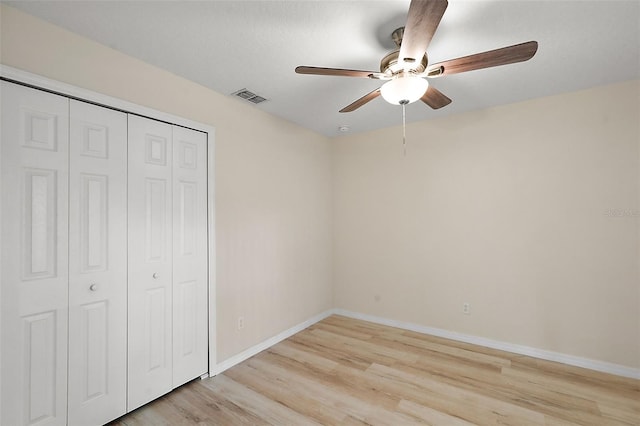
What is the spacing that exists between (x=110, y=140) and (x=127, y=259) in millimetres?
834

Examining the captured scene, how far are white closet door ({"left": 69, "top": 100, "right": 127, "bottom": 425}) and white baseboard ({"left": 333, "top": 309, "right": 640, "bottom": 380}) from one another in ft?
9.43

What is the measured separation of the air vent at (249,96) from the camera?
2.64m

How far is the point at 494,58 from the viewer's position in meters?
1.53

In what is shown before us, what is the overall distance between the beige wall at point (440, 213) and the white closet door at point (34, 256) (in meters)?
0.30

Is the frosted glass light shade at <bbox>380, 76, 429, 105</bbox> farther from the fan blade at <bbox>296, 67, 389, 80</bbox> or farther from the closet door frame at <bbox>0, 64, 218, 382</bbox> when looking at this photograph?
the closet door frame at <bbox>0, 64, 218, 382</bbox>

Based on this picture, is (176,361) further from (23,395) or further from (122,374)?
(23,395)

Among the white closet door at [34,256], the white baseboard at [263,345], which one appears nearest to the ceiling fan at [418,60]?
the white closet door at [34,256]

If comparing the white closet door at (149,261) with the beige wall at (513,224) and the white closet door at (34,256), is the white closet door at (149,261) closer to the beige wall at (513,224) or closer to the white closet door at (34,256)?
the white closet door at (34,256)

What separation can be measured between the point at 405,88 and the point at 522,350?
289 centimetres

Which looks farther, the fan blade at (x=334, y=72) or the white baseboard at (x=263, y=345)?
the white baseboard at (x=263, y=345)

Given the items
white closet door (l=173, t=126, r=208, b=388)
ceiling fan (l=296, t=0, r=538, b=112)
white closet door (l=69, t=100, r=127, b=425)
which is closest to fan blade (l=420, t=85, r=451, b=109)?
ceiling fan (l=296, t=0, r=538, b=112)

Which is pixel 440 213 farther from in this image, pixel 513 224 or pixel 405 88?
pixel 405 88

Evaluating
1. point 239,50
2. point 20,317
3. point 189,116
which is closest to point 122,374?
point 20,317

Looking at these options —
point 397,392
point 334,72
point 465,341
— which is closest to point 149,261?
point 334,72
